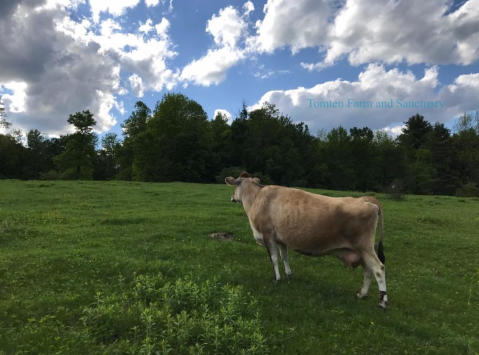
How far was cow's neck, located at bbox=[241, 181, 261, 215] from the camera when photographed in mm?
9922

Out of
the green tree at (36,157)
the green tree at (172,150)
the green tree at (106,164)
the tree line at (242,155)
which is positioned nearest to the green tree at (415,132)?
the tree line at (242,155)

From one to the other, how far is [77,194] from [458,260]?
23.9m

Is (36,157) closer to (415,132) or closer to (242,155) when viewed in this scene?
(242,155)

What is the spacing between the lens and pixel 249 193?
10078mm

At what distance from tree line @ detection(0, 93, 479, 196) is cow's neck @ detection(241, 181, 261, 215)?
40.0 meters

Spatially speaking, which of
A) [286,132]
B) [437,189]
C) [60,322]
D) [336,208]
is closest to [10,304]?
[60,322]

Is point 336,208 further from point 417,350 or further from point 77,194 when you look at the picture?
point 77,194

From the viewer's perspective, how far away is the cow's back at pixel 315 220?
764 cm

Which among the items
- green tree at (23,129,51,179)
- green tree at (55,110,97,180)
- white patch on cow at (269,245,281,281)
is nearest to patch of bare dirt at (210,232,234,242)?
white patch on cow at (269,245,281,281)

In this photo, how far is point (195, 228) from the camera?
14750 millimetres

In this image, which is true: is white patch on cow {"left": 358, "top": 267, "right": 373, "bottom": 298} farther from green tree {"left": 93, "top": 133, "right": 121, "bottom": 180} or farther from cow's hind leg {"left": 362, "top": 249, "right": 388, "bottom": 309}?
green tree {"left": 93, "top": 133, "right": 121, "bottom": 180}

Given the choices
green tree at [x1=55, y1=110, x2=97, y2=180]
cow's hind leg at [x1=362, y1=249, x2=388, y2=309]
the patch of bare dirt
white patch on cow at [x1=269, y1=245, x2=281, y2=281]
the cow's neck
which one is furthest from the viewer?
green tree at [x1=55, y1=110, x2=97, y2=180]

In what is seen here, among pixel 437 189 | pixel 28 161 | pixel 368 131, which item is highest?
pixel 368 131

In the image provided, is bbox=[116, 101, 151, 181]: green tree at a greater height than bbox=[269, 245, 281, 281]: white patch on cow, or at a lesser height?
greater
